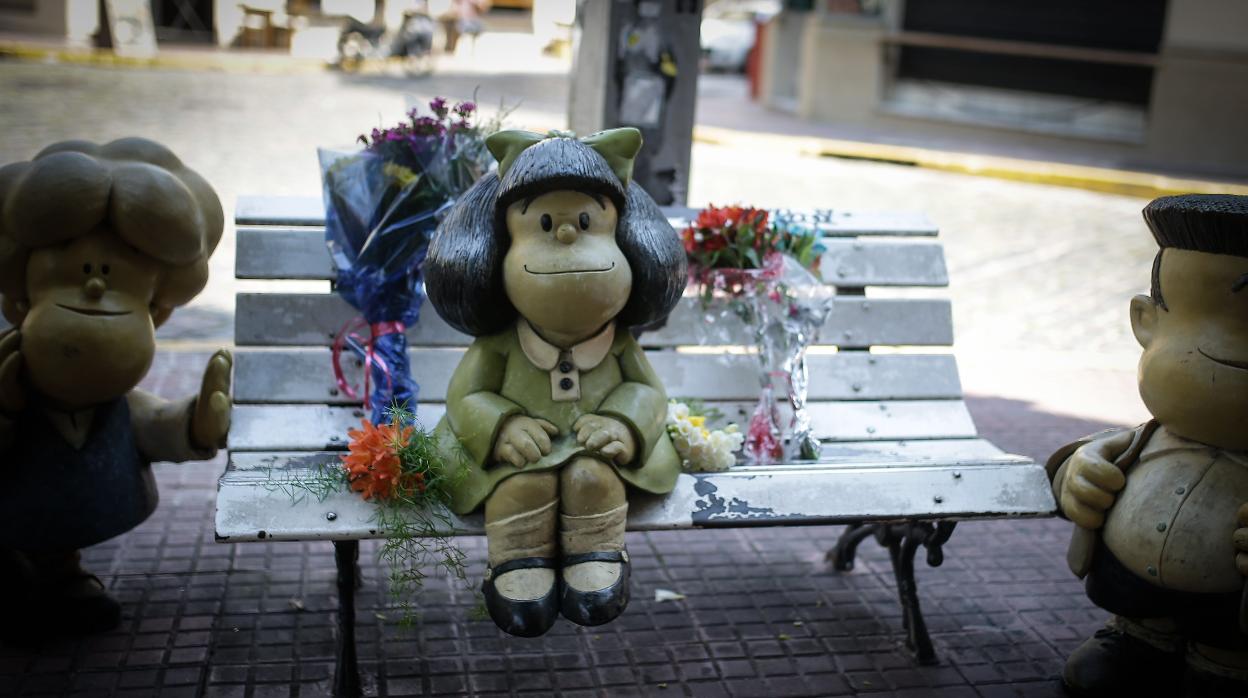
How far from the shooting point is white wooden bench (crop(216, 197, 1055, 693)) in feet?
11.5

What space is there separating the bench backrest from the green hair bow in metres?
0.95

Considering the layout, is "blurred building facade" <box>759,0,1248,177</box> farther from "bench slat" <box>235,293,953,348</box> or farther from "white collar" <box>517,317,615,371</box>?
"white collar" <box>517,317,615,371</box>

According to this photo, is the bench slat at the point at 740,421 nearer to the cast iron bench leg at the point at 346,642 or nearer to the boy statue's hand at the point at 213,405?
the boy statue's hand at the point at 213,405

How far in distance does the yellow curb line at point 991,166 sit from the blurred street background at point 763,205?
0.11 feet

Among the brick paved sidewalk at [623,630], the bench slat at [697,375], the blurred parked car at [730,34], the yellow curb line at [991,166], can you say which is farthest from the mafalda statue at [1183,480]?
the blurred parked car at [730,34]

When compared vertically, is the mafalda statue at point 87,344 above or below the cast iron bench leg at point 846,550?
above

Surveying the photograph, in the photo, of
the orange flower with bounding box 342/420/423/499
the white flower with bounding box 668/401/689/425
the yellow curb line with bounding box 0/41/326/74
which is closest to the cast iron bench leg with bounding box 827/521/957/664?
the white flower with bounding box 668/401/689/425

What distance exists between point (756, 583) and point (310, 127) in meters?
10.2

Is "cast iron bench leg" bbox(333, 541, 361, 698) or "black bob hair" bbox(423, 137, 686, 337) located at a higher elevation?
"black bob hair" bbox(423, 137, 686, 337)

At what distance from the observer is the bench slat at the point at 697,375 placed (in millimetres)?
4066

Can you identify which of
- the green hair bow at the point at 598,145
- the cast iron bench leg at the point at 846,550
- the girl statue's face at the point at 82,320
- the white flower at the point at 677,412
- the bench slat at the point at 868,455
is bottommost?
the cast iron bench leg at the point at 846,550

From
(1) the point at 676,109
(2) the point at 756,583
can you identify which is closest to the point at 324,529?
(2) the point at 756,583

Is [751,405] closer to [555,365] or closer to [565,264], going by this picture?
[555,365]

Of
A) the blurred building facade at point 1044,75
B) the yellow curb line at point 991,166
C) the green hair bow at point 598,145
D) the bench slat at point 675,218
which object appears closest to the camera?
the green hair bow at point 598,145
